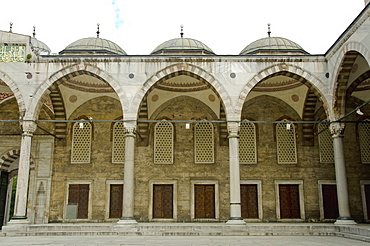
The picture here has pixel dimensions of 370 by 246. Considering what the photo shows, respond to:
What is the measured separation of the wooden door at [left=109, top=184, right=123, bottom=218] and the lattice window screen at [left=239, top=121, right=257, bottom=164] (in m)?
4.64

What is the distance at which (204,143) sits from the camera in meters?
14.7

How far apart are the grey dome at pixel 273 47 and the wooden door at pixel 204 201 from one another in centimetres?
603

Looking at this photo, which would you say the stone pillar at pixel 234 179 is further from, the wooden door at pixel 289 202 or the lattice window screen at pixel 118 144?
the lattice window screen at pixel 118 144

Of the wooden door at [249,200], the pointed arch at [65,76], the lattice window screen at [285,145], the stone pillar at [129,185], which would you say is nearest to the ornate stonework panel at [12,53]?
the pointed arch at [65,76]

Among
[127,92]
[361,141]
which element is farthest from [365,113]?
[127,92]

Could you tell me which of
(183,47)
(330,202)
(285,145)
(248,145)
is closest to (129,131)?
(248,145)

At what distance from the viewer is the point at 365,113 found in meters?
14.3

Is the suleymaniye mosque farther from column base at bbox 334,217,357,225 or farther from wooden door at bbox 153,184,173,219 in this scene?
column base at bbox 334,217,357,225

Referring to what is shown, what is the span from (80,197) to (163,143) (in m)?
3.64

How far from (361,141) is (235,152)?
5.85 meters

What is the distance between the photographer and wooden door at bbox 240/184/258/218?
46.4 feet

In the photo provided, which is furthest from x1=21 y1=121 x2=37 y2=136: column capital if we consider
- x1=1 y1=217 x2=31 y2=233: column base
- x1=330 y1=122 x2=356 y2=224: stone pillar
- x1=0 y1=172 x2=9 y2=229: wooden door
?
x1=330 y1=122 x2=356 y2=224: stone pillar

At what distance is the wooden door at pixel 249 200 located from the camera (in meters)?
14.2

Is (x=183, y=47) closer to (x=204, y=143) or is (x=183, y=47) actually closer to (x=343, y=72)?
(x=204, y=143)
